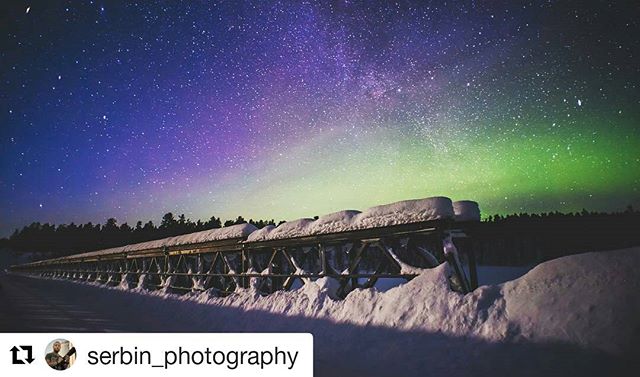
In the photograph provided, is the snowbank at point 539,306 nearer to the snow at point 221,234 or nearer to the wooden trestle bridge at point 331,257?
the wooden trestle bridge at point 331,257

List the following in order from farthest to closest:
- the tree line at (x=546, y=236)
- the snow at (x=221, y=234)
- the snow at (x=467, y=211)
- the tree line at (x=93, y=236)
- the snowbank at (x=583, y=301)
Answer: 1. the tree line at (x=93, y=236)
2. the tree line at (x=546, y=236)
3. the snow at (x=221, y=234)
4. the snow at (x=467, y=211)
5. the snowbank at (x=583, y=301)

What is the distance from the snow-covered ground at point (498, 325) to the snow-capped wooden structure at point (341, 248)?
0.56m

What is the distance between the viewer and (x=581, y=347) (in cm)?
288

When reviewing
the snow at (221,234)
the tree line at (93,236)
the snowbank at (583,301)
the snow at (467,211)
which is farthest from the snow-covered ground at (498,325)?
the tree line at (93,236)

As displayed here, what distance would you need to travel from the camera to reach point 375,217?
5465 millimetres

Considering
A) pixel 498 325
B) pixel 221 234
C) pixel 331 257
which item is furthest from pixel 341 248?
pixel 221 234

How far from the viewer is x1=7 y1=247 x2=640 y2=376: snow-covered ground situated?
284 cm

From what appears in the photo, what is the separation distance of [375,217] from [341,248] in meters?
1.43

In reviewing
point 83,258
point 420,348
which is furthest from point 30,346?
point 83,258

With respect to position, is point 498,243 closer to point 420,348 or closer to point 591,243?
point 591,243

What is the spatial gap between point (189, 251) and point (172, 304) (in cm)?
199

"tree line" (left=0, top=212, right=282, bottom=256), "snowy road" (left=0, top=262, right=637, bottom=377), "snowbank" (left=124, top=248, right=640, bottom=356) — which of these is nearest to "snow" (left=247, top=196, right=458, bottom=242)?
"snowbank" (left=124, top=248, right=640, bottom=356)

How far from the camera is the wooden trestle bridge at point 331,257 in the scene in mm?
4598

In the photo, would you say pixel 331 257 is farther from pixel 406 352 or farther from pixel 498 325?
pixel 498 325
